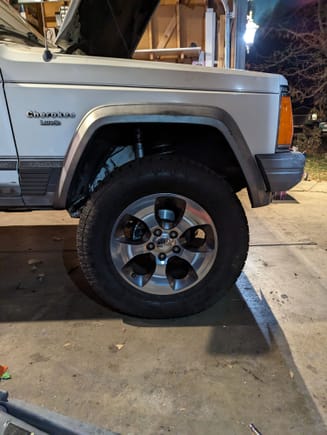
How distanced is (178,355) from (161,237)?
67cm

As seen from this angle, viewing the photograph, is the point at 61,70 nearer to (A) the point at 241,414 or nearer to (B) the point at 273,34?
(A) the point at 241,414

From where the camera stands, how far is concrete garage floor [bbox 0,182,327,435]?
1.60m

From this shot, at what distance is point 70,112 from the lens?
6.72 feet

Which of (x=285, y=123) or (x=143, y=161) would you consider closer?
(x=143, y=161)

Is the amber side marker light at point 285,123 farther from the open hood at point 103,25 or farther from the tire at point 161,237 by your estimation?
the open hood at point 103,25

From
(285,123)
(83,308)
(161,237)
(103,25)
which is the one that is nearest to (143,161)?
(161,237)

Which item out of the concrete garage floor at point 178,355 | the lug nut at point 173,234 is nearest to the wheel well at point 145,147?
the lug nut at point 173,234

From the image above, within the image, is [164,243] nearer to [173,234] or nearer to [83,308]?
[173,234]

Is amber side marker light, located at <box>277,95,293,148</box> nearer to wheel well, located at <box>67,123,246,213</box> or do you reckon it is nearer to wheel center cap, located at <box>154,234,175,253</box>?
wheel well, located at <box>67,123,246,213</box>

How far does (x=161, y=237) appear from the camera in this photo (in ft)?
7.30

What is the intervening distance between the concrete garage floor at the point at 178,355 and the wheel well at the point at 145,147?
2.55 feet

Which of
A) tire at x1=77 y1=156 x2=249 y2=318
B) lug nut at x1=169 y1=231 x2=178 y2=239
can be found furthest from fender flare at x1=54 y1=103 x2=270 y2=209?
lug nut at x1=169 y1=231 x2=178 y2=239

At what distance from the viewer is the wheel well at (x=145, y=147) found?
88.8 inches

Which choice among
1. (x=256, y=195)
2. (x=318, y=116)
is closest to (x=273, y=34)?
(x=318, y=116)
